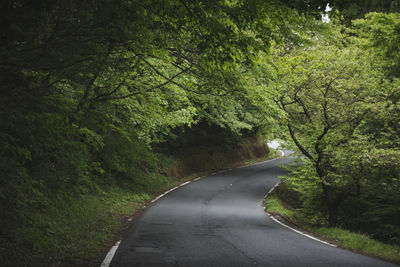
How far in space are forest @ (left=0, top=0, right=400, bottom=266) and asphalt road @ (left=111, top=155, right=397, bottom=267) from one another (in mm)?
1097

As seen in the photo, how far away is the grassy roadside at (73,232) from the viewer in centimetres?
645

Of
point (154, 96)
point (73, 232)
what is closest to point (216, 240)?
point (73, 232)

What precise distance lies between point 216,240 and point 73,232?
13.0ft

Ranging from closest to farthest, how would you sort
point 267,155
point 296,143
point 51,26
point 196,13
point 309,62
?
point 196,13 < point 51,26 < point 309,62 < point 296,143 < point 267,155

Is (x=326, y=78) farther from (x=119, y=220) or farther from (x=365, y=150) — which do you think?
(x=119, y=220)

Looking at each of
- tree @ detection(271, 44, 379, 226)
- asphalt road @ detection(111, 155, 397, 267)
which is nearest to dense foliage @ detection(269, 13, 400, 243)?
tree @ detection(271, 44, 379, 226)

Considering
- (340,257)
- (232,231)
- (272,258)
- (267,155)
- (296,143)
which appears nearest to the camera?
(272,258)

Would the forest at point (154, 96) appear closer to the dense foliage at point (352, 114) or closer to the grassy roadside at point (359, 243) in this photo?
the dense foliage at point (352, 114)

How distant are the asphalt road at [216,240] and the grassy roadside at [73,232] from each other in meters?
0.60

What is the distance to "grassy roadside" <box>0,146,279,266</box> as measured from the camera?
6445 mm

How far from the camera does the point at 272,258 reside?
7.11m

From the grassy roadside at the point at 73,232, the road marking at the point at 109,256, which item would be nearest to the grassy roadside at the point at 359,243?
the road marking at the point at 109,256

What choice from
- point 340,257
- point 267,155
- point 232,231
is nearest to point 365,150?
point 340,257

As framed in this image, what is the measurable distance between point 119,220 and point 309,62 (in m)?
9.64
